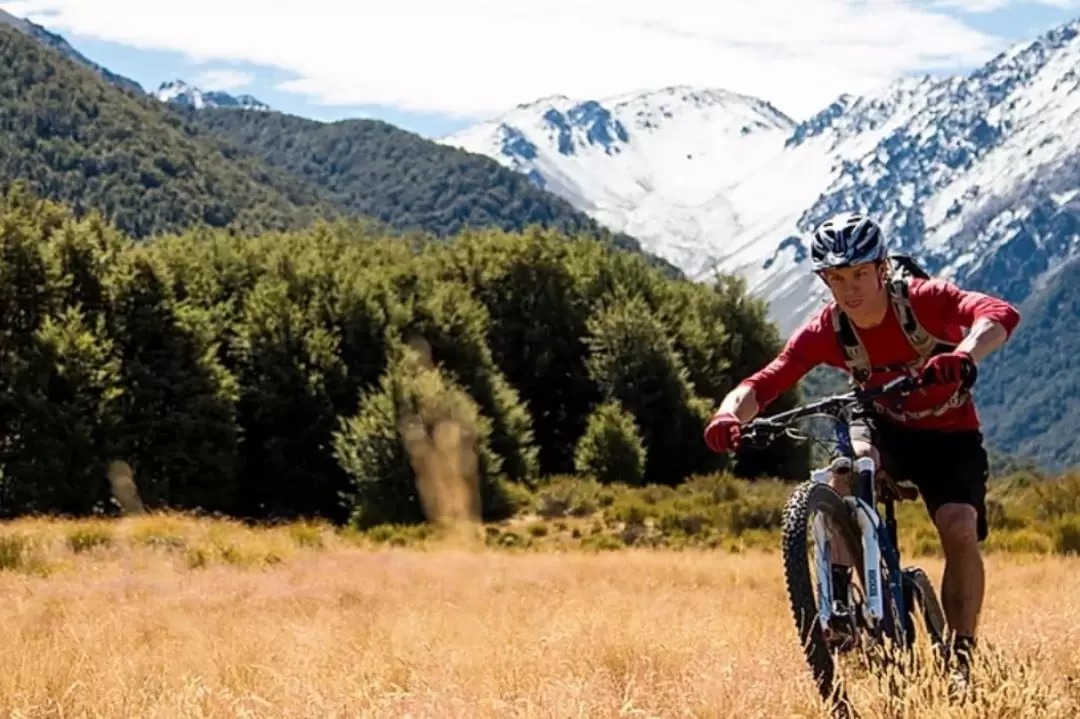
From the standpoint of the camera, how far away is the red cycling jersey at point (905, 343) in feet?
15.7

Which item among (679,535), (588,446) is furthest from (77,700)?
(588,446)

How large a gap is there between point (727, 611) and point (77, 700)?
513 cm

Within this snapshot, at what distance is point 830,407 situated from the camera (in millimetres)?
4688

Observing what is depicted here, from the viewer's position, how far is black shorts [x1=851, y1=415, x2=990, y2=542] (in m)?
4.95

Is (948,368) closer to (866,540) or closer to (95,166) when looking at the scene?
(866,540)

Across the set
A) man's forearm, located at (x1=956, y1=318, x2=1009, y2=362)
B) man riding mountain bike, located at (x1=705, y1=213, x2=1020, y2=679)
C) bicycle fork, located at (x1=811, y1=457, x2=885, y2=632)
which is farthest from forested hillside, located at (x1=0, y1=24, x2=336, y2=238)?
man's forearm, located at (x1=956, y1=318, x2=1009, y2=362)

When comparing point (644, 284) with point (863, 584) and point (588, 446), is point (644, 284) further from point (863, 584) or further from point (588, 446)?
point (863, 584)

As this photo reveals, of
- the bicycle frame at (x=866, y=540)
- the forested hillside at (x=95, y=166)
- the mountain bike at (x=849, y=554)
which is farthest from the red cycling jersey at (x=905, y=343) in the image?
the forested hillside at (x=95, y=166)

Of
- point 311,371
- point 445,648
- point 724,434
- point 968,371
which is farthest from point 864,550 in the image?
point 311,371

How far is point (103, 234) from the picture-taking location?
32.8m

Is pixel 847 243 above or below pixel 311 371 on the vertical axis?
above

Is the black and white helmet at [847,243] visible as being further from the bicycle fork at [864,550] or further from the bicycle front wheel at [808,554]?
the bicycle front wheel at [808,554]

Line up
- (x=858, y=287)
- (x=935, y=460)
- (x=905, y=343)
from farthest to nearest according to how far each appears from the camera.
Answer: (x=935, y=460) → (x=905, y=343) → (x=858, y=287)

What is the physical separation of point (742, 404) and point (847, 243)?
2.59ft
